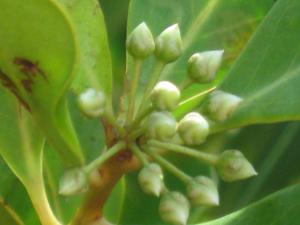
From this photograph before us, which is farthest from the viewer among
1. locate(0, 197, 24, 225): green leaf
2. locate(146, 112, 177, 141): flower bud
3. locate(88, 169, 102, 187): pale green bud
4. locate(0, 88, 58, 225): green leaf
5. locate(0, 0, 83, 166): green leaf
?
locate(0, 197, 24, 225): green leaf

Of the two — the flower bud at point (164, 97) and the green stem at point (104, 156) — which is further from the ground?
the flower bud at point (164, 97)

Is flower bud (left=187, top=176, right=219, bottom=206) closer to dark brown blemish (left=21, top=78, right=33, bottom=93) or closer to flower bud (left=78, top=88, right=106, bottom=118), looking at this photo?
flower bud (left=78, top=88, right=106, bottom=118)

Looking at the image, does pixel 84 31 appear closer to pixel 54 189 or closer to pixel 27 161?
pixel 27 161

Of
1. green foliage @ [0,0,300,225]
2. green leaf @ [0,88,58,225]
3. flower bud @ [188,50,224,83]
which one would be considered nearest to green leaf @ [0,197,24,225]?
green foliage @ [0,0,300,225]

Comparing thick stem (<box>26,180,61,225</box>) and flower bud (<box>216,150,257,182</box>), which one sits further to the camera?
thick stem (<box>26,180,61,225</box>)

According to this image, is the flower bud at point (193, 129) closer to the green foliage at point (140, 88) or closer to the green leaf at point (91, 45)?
the green foliage at point (140, 88)

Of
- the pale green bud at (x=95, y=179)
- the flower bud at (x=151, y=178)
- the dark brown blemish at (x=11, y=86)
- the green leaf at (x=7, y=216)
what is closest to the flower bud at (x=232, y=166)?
the flower bud at (x=151, y=178)
